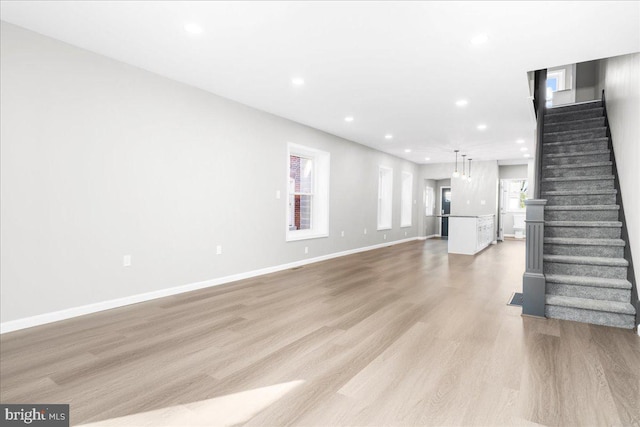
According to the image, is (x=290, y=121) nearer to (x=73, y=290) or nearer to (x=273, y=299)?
(x=273, y=299)

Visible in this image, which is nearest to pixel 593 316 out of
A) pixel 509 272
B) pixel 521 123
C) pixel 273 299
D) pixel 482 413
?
pixel 482 413

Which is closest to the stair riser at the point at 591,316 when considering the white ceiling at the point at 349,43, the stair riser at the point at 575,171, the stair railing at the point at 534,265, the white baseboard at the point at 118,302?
the stair railing at the point at 534,265

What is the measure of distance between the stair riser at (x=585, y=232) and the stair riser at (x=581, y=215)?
23 centimetres

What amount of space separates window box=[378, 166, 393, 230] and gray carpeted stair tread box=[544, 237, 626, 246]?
5.60 meters

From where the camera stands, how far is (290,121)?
583cm

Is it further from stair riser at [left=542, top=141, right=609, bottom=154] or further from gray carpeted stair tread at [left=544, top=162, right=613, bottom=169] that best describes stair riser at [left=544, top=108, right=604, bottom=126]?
gray carpeted stair tread at [left=544, top=162, right=613, bottom=169]

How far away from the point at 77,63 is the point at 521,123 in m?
6.41

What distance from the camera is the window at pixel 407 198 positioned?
10650 mm

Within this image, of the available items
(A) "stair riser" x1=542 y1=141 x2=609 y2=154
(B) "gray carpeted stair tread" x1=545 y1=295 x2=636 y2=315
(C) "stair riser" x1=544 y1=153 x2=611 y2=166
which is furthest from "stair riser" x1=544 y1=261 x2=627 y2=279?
(A) "stair riser" x1=542 y1=141 x2=609 y2=154

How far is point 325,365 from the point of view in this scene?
224cm

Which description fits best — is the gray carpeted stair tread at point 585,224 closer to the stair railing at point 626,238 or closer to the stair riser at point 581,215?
the stair railing at point 626,238

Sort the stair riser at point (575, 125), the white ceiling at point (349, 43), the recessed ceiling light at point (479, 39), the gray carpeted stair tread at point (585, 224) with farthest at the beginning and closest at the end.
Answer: the stair riser at point (575, 125) → the gray carpeted stair tread at point (585, 224) → the recessed ceiling light at point (479, 39) → the white ceiling at point (349, 43)

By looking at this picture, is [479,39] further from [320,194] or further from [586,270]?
[320,194]

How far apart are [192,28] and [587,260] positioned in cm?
437
